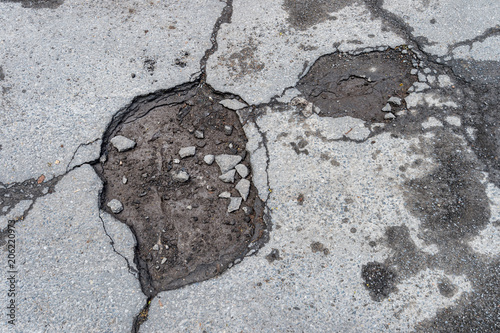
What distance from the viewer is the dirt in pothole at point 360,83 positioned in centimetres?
305

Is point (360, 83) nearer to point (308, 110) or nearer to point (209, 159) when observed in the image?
point (308, 110)

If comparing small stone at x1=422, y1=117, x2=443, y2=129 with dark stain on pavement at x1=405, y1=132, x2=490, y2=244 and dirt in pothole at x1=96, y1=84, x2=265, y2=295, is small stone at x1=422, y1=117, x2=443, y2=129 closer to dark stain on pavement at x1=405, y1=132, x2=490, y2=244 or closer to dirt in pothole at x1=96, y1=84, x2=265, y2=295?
dark stain on pavement at x1=405, y1=132, x2=490, y2=244

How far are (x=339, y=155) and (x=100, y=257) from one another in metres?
1.98

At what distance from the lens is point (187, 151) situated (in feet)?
9.47

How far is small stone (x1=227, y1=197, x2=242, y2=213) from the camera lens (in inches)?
103

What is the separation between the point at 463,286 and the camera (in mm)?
2238

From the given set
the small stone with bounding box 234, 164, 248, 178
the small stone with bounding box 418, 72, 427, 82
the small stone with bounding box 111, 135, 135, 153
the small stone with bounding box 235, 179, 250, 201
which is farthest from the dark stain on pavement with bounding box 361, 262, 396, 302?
the small stone with bounding box 111, 135, 135, 153

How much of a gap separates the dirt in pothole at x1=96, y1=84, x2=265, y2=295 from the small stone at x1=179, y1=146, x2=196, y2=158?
1.4 inches

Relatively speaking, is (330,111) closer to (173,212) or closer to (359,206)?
(359,206)

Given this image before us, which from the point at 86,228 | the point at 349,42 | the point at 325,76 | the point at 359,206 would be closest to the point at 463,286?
the point at 359,206

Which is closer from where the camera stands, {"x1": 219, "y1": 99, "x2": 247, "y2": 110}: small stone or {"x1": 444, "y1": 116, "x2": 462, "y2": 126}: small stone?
{"x1": 444, "y1": 116, "x2": 462, "y2": 126}: small stone

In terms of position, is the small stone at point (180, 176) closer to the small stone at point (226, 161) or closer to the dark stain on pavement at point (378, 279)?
the small stone at point (226, 161)

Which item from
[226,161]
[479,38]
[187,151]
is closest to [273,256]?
[226,161]

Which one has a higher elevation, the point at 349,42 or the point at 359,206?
the point at 349,42
